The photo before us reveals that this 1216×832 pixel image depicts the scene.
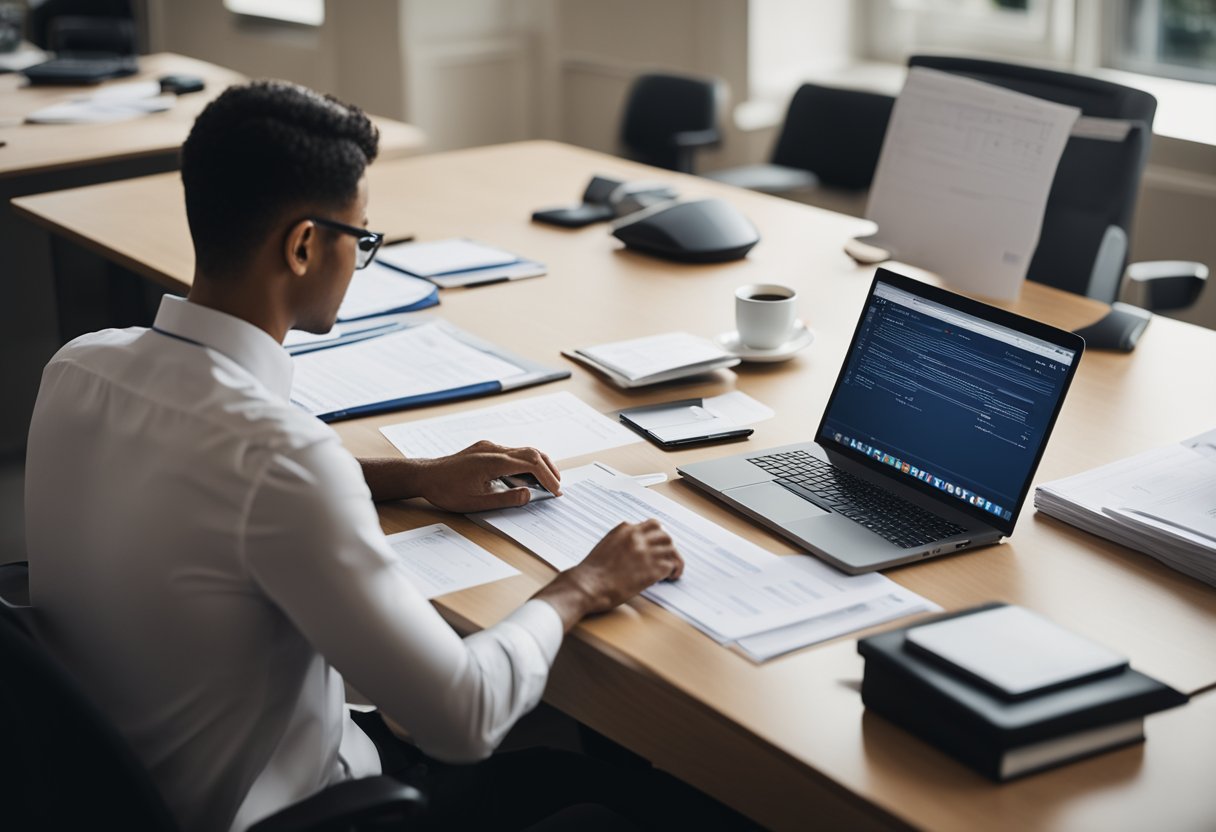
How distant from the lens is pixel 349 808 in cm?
114

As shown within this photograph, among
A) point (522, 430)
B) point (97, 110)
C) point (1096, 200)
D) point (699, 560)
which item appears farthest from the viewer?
point (97, 110)

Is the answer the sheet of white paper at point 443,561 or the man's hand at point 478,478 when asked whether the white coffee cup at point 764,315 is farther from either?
the sheet of white paper at point 443,561

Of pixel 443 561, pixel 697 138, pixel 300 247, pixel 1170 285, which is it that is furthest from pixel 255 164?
pixel 697 138

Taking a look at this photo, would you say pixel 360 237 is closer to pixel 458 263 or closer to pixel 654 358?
pixel 654 358

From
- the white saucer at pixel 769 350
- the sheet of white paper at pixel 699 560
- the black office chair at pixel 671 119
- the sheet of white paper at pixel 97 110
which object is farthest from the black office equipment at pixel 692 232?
the sheet of white paper at pixel 97 110

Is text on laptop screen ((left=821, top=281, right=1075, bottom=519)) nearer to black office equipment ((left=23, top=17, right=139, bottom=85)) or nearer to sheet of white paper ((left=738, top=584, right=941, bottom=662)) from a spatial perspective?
sheet of white paper ((left=738, top=584, right=941, bottom=662))

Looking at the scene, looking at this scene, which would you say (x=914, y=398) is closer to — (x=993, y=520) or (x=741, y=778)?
(x=993, y=520)

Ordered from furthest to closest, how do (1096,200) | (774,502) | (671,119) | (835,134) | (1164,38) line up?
(671,119) → (1164,38) → (835,134) → (1096,200) → (774,502)

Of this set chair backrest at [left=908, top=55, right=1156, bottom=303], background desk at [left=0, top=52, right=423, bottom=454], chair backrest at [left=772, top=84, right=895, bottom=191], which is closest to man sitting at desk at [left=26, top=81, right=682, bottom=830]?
chair backrest at [left=908, top=55, right=1156, bottom=303]

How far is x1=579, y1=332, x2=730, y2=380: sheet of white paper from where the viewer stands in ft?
6.33

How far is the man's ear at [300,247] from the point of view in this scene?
4.04 feet

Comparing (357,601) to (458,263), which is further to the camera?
(458,263)

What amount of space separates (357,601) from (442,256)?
1451 millimetres

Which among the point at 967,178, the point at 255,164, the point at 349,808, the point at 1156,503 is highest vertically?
the point at 255,164
